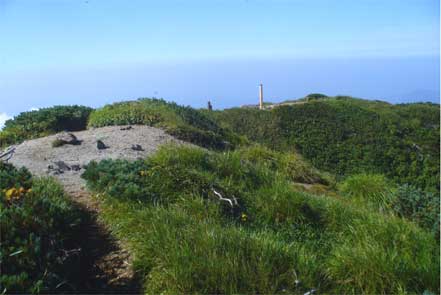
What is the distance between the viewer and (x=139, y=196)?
5719mm

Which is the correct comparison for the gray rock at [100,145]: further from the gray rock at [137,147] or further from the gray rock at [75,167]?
the gray rock at [75,167]

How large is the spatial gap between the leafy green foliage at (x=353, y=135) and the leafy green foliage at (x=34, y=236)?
46.3 feet

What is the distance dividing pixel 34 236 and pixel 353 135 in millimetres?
20450

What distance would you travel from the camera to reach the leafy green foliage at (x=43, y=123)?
11016 millimetres

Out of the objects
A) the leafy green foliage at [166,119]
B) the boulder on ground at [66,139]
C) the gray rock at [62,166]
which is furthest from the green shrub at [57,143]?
the leafy green foliage at [166,119]

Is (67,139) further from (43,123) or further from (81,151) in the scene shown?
(43,123)

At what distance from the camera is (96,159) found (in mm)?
7871

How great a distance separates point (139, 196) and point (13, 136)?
6418 millimetres

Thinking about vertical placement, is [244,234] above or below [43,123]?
above

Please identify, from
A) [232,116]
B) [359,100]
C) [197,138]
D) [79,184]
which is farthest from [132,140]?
[359,100]

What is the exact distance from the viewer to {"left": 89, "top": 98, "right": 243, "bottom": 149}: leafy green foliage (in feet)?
36.1

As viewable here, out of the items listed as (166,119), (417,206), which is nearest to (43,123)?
(166,119)

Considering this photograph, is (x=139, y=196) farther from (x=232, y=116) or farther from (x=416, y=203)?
(x=232, y=116)

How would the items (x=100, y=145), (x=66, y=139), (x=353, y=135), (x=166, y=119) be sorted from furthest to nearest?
(x=353, y=135)
(x=166, y=119)
(x=66, y=139)
(x=100, y=145)
